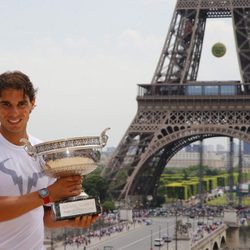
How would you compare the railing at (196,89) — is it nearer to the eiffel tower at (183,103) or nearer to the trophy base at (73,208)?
the eiffel tower at (183,103)

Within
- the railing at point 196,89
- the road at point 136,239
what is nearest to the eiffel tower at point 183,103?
the railing at point 196,89

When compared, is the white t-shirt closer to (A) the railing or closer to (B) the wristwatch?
(B) the wristwatch

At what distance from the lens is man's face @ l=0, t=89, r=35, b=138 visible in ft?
16.4

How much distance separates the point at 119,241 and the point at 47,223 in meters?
43.8

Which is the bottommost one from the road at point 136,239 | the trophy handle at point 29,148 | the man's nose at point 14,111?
the road at point 136,239

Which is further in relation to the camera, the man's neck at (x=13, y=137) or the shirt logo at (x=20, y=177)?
the man's neck at (x=13, y=137)

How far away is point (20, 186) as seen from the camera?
4980 mm

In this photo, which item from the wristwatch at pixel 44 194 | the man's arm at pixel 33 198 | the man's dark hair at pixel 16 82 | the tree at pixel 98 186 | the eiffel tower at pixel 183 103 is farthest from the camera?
the tree at pixel 98 186

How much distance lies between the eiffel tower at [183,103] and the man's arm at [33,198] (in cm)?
4990

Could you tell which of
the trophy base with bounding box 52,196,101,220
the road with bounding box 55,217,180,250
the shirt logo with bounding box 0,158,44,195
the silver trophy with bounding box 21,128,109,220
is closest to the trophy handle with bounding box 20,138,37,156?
the silver trophy with bounding box 21,128,109,220

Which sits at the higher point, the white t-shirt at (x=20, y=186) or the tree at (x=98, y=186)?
the tree at (x=98, y=186)

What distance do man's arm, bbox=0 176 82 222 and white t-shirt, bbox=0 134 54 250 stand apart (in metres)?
0.13

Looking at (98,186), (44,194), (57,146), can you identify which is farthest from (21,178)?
(98,186)

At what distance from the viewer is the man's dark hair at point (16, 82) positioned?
500cm
